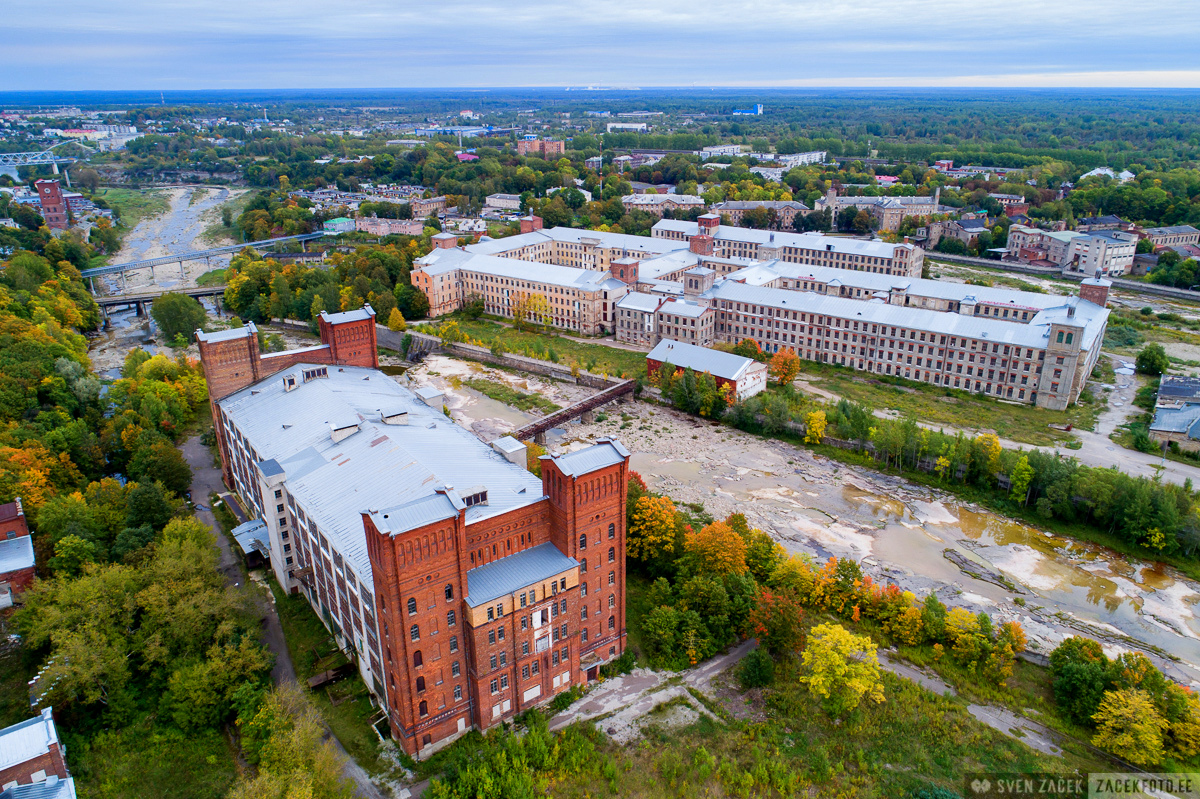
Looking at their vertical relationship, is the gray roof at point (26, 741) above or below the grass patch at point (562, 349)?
above

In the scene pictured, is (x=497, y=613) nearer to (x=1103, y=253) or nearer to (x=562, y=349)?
(x=562, y=349)

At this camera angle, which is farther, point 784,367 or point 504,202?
point 504,202

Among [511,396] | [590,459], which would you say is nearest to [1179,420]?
[590,459]

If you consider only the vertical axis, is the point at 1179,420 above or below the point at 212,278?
below

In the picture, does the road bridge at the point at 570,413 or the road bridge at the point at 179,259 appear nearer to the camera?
the road bridge at the point at 570,413

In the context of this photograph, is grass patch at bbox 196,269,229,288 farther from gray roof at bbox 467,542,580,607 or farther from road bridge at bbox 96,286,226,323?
gray roof at bbox 467,542,580,607

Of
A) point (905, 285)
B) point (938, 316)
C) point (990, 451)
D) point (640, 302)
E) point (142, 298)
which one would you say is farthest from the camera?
point (142, 298)

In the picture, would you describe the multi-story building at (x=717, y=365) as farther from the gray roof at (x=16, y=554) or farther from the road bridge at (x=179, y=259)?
the road bridge at (x=179, y=259)

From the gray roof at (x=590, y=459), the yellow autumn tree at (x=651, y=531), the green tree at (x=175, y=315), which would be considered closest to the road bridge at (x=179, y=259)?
the green tree at (x=175, y=315)
